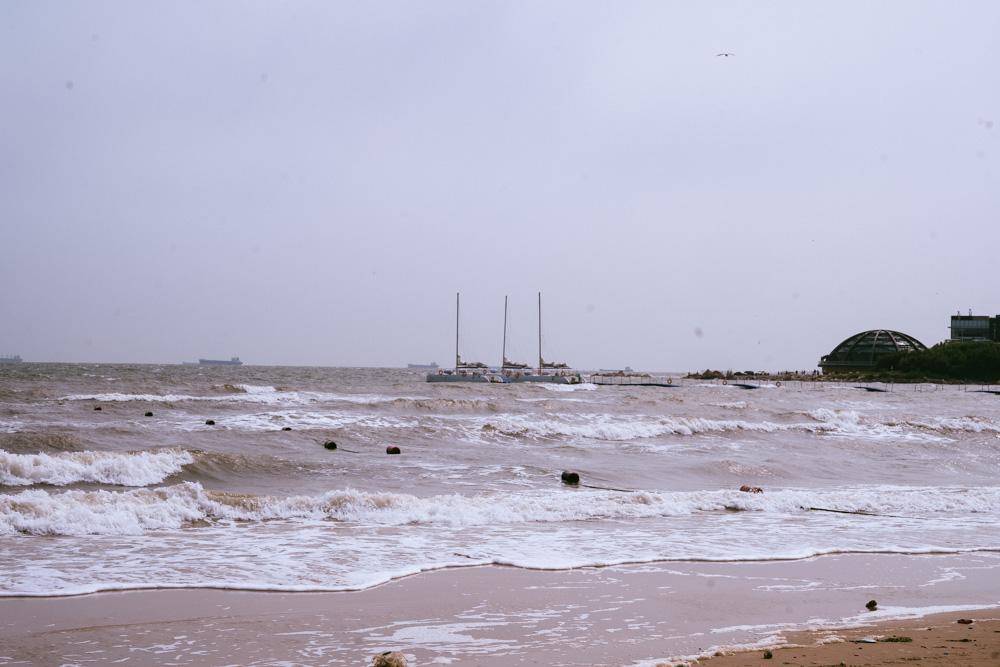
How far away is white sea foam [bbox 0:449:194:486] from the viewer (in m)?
15.9

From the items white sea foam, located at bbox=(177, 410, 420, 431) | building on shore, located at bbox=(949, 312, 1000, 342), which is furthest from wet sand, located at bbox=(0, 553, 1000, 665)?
building on shore, located at bbox=(949, 312, 1000, 342)

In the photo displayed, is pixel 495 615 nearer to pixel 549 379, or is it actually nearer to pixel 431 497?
pixel 431 497

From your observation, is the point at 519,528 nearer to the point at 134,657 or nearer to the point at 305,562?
the point at 305,562

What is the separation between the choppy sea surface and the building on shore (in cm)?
10550

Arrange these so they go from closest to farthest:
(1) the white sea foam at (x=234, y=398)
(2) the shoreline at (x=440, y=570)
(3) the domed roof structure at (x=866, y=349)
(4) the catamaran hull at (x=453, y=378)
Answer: (2) the shoreline at (x=440, y=570)
(1) the white sea foam at (x=234, y=398)
(4) the catamaran hull at (x=453, y=378)
(3) the domed roof structure at (x=866, y=349)

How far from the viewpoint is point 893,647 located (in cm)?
675

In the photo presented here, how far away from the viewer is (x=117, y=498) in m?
12.7

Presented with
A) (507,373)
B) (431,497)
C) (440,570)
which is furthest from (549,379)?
(440,570)

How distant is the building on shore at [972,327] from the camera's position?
12275 centimetres

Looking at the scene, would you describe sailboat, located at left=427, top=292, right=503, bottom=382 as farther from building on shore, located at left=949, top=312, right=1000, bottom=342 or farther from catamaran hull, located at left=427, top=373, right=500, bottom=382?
building on shore, located at left=949, top=312, right=1000, bottom=342

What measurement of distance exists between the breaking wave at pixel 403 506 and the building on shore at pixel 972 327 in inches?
4809

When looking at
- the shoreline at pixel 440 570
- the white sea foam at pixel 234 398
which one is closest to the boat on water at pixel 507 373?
the white sea foam at pixel 234 398

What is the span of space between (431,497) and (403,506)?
3.42ft

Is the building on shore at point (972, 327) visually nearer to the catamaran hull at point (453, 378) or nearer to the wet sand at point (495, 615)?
the catamaran hull at point (453, 378)
